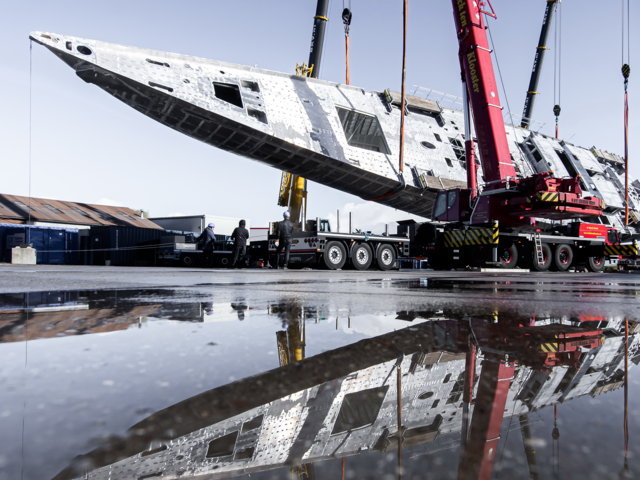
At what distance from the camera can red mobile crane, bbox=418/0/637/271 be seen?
556 inches

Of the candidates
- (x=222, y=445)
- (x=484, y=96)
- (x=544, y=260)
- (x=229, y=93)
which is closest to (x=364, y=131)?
(x=229, y=93)

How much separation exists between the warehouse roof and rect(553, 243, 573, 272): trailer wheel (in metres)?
25.2

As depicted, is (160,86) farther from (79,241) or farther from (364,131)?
(79,241)

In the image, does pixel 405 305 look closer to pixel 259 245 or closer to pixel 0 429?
pixel 0 429

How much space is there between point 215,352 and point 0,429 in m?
0.88

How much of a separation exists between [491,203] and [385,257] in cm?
427

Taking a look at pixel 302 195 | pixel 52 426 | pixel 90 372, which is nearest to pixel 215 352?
pixel 90 372

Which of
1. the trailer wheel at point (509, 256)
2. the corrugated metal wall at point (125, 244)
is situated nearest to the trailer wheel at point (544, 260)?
the trailer wheel at point (509, 256)

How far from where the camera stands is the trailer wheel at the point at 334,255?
1584cm

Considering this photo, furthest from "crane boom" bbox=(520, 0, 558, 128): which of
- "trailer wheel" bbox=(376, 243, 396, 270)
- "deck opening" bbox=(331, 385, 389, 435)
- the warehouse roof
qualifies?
"deck opening" bbox=(331, 385, 389, 435)

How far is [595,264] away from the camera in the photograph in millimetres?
17859

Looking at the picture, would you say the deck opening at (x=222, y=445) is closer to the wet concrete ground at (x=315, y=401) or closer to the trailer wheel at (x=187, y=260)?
the wet concrete ground at (x=315, y=401)

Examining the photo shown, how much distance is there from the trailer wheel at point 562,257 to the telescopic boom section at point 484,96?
3.32 m

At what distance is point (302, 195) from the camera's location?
22.5 metres
